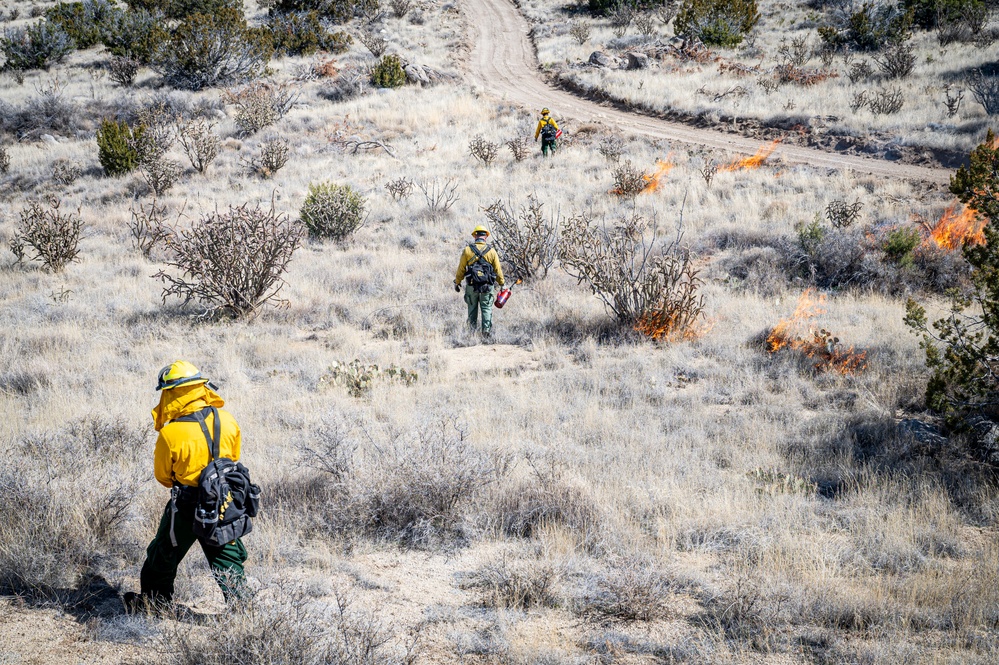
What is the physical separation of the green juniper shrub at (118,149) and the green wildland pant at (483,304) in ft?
46.4

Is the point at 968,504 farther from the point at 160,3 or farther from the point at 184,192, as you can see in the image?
the point at 160,3

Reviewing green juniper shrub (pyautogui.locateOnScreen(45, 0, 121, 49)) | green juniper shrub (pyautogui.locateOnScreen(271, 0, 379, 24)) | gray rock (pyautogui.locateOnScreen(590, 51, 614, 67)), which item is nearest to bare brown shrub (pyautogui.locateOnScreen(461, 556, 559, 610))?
gray rock (pyautogui.locateOnScreen(590, 51, 614, 67))

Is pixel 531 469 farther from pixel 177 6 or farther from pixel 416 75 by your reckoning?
pixel 177 6

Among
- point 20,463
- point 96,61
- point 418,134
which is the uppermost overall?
point 96,61

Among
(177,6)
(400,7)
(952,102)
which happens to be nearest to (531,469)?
(952,102)

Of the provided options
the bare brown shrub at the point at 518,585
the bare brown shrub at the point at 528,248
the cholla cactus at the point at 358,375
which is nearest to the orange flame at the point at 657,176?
the bare brown shrub at the point at 528,248

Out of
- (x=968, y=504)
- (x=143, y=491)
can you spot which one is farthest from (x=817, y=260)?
(x=143, y=491)

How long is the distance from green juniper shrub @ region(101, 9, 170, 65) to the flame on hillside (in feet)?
91.0

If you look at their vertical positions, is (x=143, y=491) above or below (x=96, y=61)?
below

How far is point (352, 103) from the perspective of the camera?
25.8m

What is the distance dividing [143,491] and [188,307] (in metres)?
6.35

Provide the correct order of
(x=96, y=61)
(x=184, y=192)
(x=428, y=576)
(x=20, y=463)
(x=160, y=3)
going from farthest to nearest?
1. (x=160, y=3)
2. (x=96, y=61)
3. (x=184, y=192)
4. (x=20, y=463)
5. (x=428, y=576)

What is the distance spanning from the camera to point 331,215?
48.9 ft

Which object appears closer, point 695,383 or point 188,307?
point 695,383
